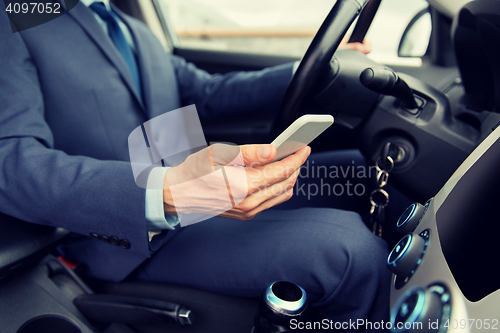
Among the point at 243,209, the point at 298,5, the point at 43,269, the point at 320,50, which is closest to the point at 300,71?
the point at 320,50

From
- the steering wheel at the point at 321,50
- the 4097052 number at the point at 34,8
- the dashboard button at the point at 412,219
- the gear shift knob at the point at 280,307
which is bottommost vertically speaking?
the gear shift knob at the point at 280,307

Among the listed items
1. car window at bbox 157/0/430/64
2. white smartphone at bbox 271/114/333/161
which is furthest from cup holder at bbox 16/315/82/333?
car window at bbox 157/0/430/64

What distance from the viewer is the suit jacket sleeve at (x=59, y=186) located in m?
0.53

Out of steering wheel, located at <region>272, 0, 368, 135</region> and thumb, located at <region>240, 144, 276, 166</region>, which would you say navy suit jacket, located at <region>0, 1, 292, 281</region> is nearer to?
thumb, located at <region>240, 144, 276, 166</region>

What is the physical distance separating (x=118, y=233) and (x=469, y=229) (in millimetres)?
529

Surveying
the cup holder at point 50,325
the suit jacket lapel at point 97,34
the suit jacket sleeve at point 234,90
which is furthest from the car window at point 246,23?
the cup holder at point 50,325

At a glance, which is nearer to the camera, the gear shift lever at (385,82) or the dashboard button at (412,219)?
the dashboard button at (412,219)

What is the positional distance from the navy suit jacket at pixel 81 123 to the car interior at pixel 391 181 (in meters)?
0.08

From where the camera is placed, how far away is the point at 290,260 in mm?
588

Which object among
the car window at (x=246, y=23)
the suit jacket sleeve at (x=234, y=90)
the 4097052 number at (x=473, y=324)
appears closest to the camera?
the 4097052 number at (x=473, y=324)

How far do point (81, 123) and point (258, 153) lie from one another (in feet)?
1.51

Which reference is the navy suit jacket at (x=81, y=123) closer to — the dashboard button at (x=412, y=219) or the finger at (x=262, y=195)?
the finger at (x=262, y=195)

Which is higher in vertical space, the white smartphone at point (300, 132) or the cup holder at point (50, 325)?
the white smartphone at point (300, 132)

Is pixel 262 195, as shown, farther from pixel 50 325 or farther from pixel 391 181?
pixel 50 325
